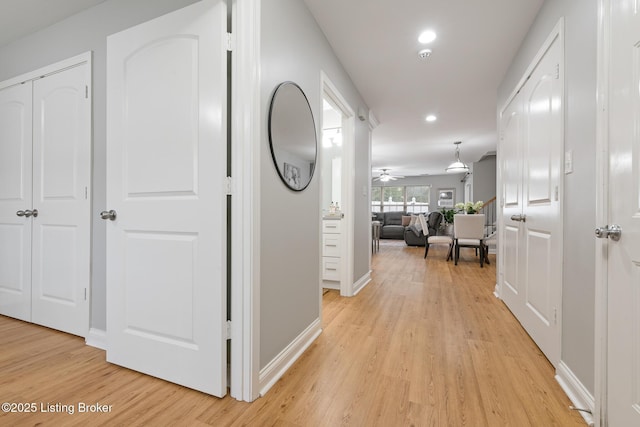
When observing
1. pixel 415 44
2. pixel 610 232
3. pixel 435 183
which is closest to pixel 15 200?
pixel 415 44

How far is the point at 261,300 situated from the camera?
144 cm

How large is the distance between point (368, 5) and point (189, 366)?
2.57 m

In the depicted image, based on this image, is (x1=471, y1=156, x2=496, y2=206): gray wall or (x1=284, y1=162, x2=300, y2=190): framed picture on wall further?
(x1=471, y1=156, x2=496, y2=206): gray wall

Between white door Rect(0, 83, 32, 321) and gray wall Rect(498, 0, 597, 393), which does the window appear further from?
white door Rect(0, 83, 32, 321)

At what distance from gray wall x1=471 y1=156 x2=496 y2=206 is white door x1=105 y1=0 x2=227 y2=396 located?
8.32 metres

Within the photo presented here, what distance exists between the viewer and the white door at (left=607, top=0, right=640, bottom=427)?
3.23 ft

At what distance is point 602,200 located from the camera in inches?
45.7

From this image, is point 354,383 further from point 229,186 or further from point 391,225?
point 391,225

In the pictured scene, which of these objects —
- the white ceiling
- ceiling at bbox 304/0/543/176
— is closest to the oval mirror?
ceiling at bbox 304/0/543/176

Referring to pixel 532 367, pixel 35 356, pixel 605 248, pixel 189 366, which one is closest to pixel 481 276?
pixel 532 367

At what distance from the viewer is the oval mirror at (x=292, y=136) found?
5.20ft

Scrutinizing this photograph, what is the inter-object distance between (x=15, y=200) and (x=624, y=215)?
12.5ft

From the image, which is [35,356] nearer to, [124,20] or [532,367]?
[124,20]

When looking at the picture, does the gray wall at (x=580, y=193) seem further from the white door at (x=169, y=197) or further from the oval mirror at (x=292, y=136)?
the white door at (x=169, y=197)
